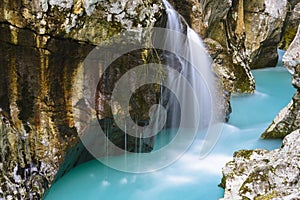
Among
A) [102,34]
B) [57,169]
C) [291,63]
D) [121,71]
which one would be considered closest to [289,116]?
[291,63]

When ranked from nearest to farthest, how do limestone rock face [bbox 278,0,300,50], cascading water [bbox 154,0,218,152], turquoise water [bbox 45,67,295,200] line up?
turquoise water [bbox 45,67,295,200] < cascading water [bbox 154,0,218,152] < limestone rock face [bbox 278,0,300,50]

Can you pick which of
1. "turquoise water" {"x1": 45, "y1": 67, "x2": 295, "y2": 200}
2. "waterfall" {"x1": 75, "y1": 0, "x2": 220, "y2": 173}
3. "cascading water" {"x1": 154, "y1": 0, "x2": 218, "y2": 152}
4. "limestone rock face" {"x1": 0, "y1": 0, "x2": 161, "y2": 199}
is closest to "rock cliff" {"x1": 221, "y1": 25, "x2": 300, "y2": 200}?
"turquoise water" {"x1": 45, "y1": 67, "x2": 295, "y2": 200}

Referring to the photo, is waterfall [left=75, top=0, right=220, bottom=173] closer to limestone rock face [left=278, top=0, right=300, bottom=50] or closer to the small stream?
the small stream

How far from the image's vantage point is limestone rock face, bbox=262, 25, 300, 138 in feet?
21.7

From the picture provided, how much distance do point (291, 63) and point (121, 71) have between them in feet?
10.3

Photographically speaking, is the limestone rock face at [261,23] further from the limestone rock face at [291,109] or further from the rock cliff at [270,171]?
the rock cliff at [270,171]

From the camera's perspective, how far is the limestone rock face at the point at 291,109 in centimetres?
661

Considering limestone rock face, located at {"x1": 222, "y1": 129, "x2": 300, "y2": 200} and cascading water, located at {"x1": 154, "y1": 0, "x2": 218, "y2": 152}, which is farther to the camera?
cascading water, located at {"x1": 154, "y1": 0, "x2": 218, "y2": 152}

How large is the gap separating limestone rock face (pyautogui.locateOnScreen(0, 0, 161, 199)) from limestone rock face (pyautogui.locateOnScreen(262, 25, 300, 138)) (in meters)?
2.68

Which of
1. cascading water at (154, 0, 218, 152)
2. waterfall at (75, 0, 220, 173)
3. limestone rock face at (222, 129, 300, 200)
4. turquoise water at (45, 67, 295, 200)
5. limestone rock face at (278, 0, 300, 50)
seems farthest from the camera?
limestone rock face at (278, 0, 300, 50)

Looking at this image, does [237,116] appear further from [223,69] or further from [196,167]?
[196,167]

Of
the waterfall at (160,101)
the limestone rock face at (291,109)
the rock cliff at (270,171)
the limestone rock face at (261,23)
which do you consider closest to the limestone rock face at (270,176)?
the rock cliff at (270,171)

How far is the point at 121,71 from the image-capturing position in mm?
6293

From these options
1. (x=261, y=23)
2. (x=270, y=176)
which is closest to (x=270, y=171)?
(x=270, y=176)
